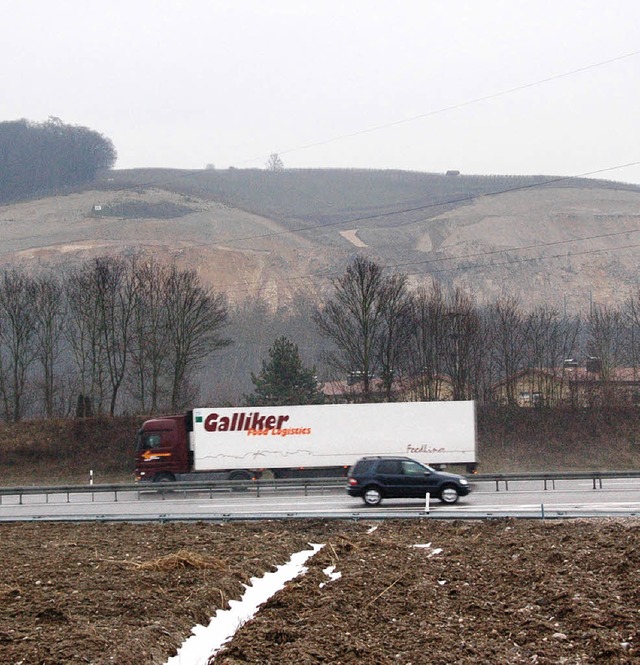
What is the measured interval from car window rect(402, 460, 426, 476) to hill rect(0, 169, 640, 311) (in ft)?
303

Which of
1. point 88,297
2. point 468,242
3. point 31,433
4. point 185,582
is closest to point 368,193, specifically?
point 468,242

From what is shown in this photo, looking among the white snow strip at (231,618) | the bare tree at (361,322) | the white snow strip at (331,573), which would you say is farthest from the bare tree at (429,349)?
the white snow strip at (331,573)

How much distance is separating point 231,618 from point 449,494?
1622 cm

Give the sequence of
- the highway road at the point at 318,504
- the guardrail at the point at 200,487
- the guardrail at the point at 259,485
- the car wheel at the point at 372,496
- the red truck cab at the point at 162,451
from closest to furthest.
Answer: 1. the highway road at the point at 318,504
2. the car wheel at the point at 372,496
3. the guardrail at the point at 259,485
4. the guardrail at the point at 200,487
5. the red truck cab at the point at 162,451

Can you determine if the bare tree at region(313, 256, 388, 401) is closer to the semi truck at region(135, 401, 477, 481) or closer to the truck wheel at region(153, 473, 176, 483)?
the semi truck at region(135, 401, 477, 481)

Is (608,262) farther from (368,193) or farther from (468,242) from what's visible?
(368,193)

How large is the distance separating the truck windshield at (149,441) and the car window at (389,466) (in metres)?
13.9

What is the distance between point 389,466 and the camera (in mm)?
29484

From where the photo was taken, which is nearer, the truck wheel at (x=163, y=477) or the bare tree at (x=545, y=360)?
the truck wheel at (x=163, y=477)

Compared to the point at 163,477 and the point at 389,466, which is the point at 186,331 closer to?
the point at 163,477

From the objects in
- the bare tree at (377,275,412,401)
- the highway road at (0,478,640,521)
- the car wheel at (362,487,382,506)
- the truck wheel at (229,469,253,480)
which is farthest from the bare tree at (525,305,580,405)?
the car wheel at (362,487,382,506)

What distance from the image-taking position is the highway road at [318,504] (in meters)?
24.9

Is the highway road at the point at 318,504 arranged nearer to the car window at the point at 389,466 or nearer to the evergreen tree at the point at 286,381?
the car window at the point at 389,466

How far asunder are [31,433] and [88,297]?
13641 mm
